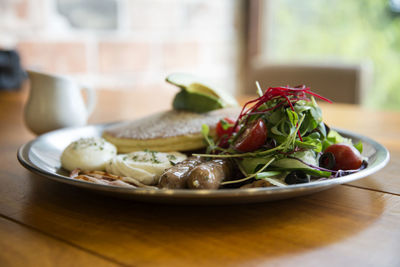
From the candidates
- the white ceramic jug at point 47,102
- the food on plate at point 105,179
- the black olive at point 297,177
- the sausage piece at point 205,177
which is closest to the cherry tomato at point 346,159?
the black olive at point 297,177

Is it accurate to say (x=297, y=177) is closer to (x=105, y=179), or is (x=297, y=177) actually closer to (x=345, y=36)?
(x=105, y=179)

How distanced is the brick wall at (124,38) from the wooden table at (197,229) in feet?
6.78

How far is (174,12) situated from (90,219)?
10.3ft

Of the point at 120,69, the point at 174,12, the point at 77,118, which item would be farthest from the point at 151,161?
the point at 174,12

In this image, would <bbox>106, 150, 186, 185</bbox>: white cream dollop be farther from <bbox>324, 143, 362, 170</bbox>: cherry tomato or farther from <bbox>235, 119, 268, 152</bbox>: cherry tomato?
<bbox>324, 143, 362, 170</bbox>: cherry tomato

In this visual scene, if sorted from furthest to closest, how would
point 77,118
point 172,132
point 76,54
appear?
1. point 76,54
2. point 77,118
3. point 172,132

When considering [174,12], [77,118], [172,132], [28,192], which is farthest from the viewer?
[174,12]

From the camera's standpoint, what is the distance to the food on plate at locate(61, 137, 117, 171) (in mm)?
1015

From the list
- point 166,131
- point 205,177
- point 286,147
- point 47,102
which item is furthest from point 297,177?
point 47,102

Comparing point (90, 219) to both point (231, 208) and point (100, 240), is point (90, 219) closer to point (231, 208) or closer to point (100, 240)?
point (100, 240)

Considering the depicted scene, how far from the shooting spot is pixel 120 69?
335 centimetres

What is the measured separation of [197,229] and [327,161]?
0.35 meters

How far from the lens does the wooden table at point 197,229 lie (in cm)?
61

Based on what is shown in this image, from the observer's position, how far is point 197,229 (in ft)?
2.32
